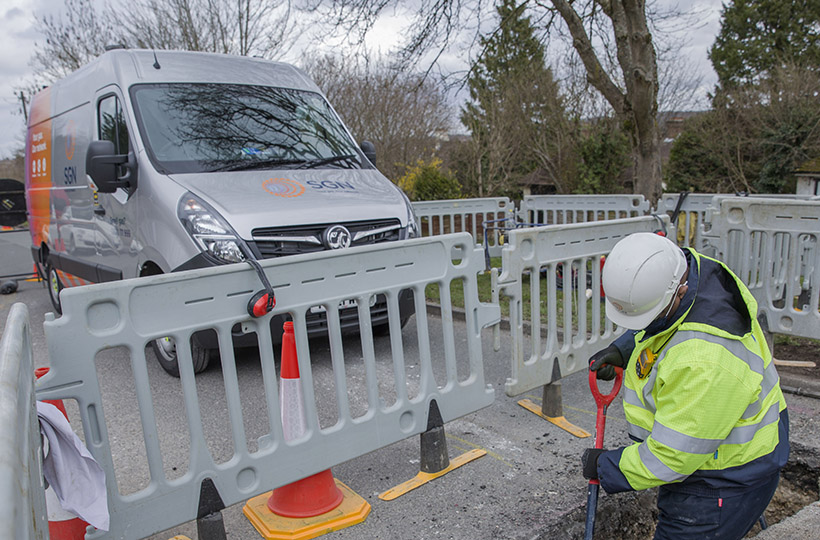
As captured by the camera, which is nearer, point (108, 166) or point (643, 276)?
point (643, 276)

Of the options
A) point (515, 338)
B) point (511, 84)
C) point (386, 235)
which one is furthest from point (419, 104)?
point (515, 338)

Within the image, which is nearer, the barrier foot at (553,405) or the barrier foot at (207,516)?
the barrier foot at (207,516)

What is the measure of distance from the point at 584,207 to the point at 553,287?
506 centimetres

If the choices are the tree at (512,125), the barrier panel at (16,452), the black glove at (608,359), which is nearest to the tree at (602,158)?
the tree at (512,125)

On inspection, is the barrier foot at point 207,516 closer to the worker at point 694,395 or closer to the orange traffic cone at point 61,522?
the orange traffic cone at point 61,522

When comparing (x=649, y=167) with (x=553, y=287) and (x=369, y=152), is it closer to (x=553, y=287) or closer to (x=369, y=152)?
(x=369, y=152)

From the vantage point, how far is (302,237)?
181 inches

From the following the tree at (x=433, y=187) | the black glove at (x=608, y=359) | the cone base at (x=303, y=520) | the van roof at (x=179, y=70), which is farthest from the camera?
the tree at (x=433, y=187)

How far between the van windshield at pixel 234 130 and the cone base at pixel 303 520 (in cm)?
295

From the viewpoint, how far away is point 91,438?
2.28 m

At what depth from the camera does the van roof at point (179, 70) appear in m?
5.37

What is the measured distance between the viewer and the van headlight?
4.31 m

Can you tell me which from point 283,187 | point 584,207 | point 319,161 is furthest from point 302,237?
point 584,207

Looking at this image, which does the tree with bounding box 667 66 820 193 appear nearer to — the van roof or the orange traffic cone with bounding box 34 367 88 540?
the van roof
